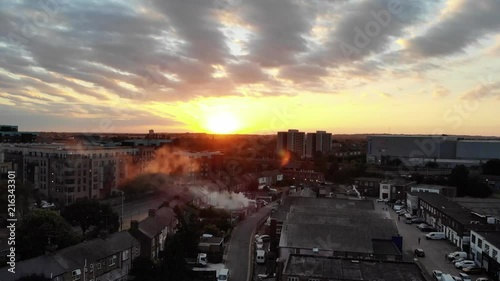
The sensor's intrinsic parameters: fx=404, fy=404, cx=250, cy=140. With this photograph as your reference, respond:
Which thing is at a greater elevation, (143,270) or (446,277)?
(143,270)

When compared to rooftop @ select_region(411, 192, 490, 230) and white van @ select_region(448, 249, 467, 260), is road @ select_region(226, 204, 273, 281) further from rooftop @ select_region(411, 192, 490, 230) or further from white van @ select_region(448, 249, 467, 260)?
rooftop @ select_region(411, 192, 490, 230)

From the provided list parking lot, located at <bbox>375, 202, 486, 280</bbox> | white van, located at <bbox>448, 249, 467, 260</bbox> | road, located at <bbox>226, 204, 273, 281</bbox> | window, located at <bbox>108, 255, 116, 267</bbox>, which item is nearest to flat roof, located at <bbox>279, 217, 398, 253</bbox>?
parking lot, located at <bbox>375, 202, 486, 280</bbox>

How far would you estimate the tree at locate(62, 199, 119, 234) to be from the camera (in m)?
17.0

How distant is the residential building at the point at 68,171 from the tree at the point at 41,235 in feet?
40.4

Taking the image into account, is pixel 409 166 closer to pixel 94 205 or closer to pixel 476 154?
pixel 476 154

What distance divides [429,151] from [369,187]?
92.7ft

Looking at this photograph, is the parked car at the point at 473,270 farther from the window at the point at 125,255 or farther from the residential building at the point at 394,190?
the residential building at the point at 394,190

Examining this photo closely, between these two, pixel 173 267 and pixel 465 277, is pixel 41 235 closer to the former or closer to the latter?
pixel 173 267

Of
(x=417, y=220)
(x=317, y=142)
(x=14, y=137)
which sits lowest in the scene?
(x=417, y=220)

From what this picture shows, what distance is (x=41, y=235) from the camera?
1310 centimetres

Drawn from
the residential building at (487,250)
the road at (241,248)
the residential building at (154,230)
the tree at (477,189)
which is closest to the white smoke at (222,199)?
the road at (241,248)

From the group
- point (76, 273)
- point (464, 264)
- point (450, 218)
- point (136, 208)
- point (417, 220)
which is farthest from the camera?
point (136, 208)

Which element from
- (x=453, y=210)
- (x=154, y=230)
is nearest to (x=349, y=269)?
(x=154, y=230)

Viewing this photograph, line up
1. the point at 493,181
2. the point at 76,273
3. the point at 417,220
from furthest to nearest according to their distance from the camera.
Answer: the point at 493,181 → the point at 417,220 → the point at 76,273
